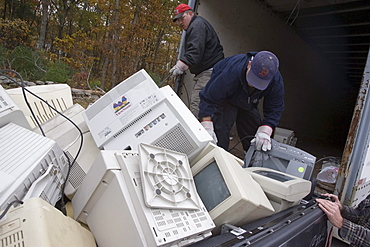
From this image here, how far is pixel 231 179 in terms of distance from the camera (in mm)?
1049

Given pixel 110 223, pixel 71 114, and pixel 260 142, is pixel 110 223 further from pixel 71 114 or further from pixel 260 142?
pixel 260 142

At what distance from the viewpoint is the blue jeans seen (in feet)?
7.50

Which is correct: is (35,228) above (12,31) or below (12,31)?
below

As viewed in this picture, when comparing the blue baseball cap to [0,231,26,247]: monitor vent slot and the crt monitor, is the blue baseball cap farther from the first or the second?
[0,231,26,247]: monitor vent slot

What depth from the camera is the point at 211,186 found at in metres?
1.12

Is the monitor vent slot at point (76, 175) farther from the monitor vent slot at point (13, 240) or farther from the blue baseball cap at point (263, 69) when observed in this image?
the blue baseball cap at point (263, 69)

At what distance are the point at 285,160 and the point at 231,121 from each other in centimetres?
A: 72

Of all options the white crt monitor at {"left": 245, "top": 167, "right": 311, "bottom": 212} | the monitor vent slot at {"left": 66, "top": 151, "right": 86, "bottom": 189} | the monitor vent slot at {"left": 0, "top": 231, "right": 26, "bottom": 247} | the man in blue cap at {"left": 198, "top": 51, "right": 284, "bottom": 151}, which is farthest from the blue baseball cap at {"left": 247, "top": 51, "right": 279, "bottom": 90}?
the monitor vent slot at {"left": 0, "top": 231, "right": 26, "bottom": 247}

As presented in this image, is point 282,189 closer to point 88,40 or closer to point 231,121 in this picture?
point 231,121

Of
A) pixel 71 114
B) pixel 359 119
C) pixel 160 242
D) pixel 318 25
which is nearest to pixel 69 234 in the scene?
pixel 160 242

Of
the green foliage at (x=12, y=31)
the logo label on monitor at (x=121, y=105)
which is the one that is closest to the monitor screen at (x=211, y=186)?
the logo label on monitor at (x=121, y=105)

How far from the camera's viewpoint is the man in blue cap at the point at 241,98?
188cm

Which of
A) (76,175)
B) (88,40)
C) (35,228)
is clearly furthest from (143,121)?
(88,40)

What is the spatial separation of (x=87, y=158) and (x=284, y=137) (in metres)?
3.18
